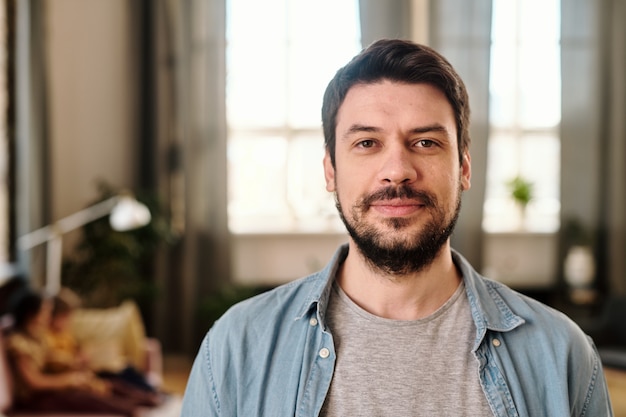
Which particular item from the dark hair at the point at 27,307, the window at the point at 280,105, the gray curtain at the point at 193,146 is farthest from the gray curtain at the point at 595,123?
the dark hair at the point at 27,307

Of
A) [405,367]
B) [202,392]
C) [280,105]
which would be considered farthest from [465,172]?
[280,105]

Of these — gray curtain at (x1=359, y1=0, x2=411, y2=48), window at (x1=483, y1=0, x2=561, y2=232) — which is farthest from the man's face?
window at (x1=483, y1=0, x2=561, y2=232)

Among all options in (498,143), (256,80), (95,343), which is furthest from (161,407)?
(498,143)

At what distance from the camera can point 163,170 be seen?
23.4 feet

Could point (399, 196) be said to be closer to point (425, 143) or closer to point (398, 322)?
point (425, 143)

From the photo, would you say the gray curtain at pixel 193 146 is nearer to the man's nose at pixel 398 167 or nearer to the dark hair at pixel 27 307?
the dark hair at pixel 27 307

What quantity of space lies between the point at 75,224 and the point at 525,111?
3.74m

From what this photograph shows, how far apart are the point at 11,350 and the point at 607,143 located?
5.04 m

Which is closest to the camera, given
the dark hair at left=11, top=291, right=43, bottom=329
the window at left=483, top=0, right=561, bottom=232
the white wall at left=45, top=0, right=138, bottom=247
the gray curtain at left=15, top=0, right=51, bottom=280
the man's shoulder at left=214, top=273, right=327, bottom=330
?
the man's shoulder at left=214, top=273, right=327, bottom=330

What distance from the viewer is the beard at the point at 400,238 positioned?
4.92ft

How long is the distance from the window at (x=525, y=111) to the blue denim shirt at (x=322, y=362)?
594 centimetres

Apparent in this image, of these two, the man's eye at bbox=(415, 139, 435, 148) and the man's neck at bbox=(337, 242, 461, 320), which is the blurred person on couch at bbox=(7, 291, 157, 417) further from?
the man's eye at bbox=(415, 139, 435, 148)

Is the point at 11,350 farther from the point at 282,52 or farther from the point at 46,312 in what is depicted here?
the point at 282,52

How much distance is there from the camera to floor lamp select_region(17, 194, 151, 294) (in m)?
5.29
